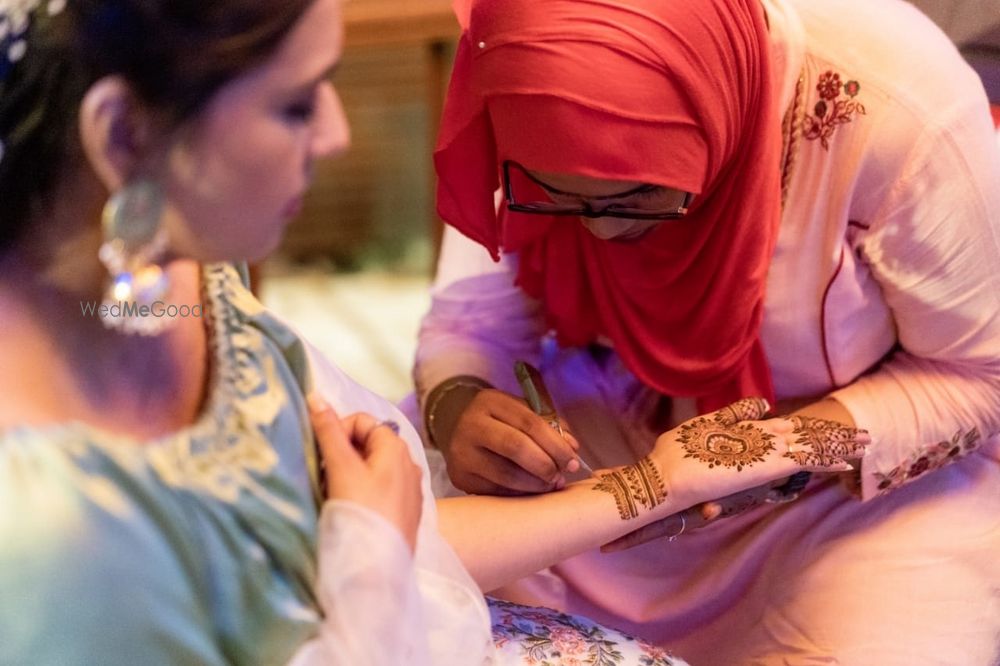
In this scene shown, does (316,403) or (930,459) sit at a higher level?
(316,403)

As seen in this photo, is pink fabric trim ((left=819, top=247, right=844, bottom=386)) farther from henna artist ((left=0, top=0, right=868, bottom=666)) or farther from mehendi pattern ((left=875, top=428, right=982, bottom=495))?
henna artist ((left=0, top=0, right=868, bottom=666))

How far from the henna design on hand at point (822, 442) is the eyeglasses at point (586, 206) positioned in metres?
0.22

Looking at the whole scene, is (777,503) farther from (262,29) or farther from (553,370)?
(262,29)

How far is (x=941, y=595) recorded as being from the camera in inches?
36.9

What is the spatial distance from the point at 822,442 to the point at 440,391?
366 mm

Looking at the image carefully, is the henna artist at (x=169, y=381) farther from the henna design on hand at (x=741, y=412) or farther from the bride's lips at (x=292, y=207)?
the henna design on hand at (x=741, y=412)

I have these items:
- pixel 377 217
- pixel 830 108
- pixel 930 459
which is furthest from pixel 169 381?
pixel 377 217

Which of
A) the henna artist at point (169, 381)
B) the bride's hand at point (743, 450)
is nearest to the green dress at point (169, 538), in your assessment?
the henna artist at point (169, 381)

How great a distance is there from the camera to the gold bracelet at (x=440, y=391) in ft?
3.36

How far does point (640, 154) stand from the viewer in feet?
2.53

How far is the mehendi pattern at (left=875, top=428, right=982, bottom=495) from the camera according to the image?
Result: 37.7 inches

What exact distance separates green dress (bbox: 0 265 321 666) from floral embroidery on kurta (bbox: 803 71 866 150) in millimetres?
535

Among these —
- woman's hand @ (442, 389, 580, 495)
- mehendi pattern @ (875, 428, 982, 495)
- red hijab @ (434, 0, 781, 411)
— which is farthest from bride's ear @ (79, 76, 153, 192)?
mehendi pattern @ (875, 428, 982, 495)

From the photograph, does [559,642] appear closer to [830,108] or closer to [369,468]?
[369,468]
